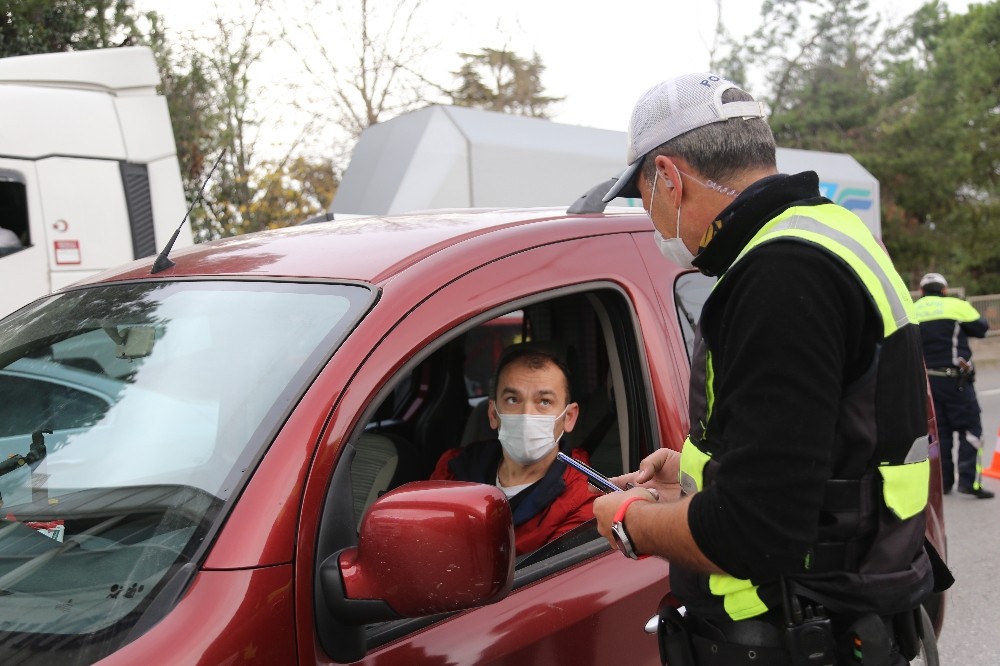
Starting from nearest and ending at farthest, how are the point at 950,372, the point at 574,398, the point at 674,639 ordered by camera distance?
the point at 674,639
the point at 574,398
the point at 950,372

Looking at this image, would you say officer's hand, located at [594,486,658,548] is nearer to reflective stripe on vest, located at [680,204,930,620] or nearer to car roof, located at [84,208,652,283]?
reflective stripe on vest, located at [680,204,930,620]

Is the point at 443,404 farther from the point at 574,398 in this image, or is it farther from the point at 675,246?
the point at 675,246

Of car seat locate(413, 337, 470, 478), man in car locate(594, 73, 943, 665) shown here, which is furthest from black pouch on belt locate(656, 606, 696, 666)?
car seat locate(413, 337, 470, 478)

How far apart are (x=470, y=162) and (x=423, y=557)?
22.3 ft

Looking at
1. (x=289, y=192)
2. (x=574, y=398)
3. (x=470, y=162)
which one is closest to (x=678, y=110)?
(x=574, y=398)

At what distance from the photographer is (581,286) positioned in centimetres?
220

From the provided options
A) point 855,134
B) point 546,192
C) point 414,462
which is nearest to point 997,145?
point 855,134

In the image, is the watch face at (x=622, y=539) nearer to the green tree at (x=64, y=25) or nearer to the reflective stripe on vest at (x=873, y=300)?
the reflective stripe on vest at (x=873, y=300)

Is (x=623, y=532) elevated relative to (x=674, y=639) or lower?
elevated

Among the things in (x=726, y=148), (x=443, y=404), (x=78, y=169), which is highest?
(x=726, y=148)

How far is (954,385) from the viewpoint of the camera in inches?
295

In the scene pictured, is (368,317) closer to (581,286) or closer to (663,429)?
(581,286)

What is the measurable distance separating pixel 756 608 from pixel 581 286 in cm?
84

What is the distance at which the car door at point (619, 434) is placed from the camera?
1581mm
